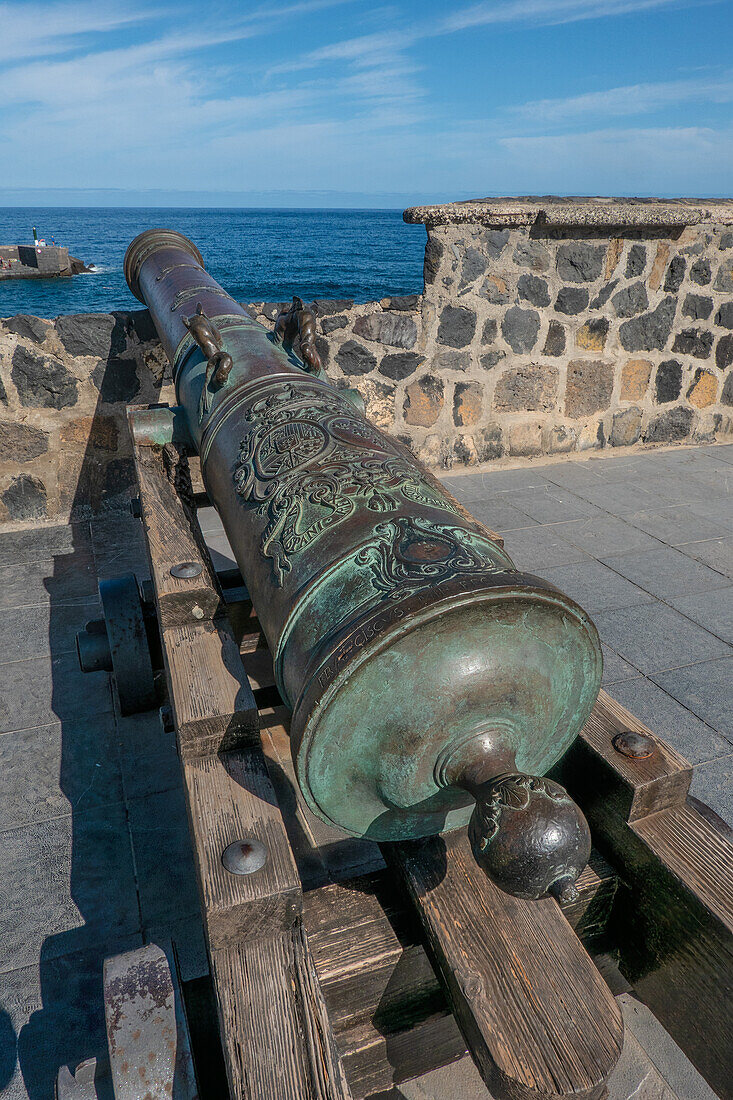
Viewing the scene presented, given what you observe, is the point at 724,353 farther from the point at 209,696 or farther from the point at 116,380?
the point at 209,696

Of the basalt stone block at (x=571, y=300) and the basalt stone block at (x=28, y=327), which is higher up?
the basalt stone block at (x=571, y=300)

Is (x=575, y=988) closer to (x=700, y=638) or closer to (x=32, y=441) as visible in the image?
(x=700, y=638)

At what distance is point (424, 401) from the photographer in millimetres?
5504

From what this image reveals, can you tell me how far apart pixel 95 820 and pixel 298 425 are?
1.51 m

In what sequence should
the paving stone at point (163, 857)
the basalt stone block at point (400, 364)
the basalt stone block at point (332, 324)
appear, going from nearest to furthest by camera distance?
1. the paving stone at point (163, 857)
2. the basalt stone block at point (332, 324)
3. the basalt stone block at point (400, 364)

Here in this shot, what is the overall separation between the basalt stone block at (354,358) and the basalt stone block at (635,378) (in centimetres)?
211

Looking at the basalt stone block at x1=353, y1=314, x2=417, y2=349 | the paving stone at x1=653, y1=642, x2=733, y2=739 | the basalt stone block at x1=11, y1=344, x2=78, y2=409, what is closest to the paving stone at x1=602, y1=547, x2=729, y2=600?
the paving stone at x1=653, y1=642, x2=733, y2=739

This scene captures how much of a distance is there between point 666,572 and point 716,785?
1.69 m

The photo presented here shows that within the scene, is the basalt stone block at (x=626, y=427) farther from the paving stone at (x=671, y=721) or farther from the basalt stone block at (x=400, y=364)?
the paving stone at (x=671, y=721)

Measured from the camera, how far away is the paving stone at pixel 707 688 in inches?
114

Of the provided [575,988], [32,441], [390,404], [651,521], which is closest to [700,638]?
[651,521]

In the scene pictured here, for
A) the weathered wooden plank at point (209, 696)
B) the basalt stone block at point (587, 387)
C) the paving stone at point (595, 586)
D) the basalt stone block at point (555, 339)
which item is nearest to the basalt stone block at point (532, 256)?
the basalt stone block at point (555, 339)

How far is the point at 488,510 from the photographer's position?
4879mm

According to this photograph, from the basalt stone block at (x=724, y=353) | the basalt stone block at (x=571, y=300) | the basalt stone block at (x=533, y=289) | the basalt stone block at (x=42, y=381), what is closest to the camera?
the basalt stone block at (x=42, y=381)
